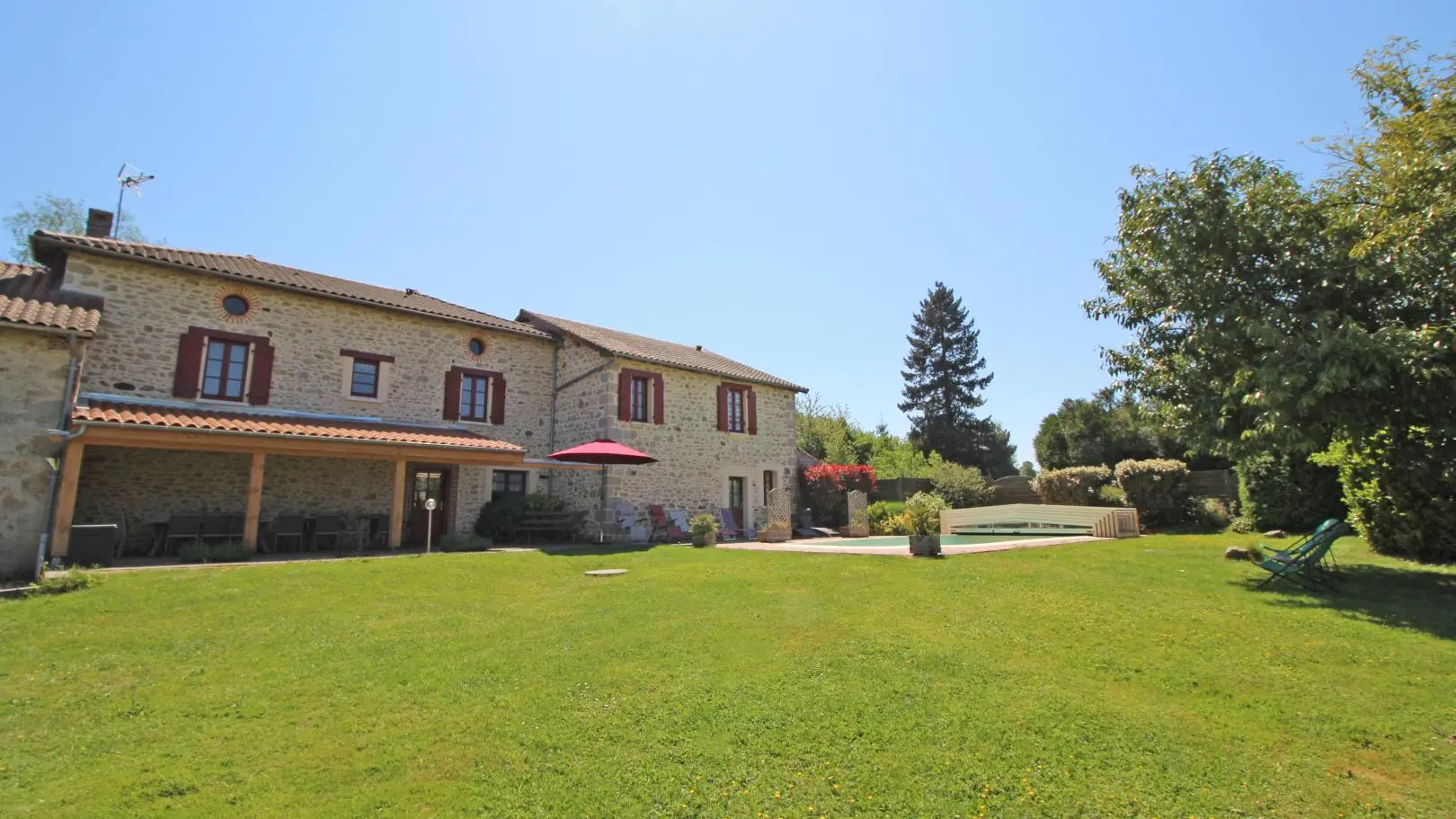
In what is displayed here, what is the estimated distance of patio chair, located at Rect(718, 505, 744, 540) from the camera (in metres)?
19.5

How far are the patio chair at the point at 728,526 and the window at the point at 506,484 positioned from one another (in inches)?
225

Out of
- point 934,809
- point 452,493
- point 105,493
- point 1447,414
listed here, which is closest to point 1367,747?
point 934,809

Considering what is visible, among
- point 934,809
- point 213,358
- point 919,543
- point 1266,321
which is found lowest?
point 934,809

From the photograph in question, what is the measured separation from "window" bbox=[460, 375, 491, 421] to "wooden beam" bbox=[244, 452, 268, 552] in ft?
18.8

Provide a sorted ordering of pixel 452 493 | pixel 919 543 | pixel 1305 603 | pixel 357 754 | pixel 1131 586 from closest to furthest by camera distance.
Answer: pixel 357 754 < pixel 1305 603 < pixel 1131 586 < pixel 919 543 < pixel 452 493

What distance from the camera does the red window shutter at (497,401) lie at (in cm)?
1792

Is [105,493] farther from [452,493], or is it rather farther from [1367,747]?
[1367,747]

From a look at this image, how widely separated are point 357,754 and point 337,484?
12604 mm

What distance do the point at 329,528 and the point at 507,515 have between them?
3799 millimetres

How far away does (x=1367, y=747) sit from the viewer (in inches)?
164

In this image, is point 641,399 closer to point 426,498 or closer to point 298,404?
point 426,498

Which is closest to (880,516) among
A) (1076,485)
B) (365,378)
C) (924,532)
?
(1076,485)

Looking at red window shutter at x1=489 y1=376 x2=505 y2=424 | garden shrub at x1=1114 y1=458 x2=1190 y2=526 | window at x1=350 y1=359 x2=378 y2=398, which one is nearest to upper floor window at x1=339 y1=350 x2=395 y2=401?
window at x1=350 y1=359 x2=378 y2=398

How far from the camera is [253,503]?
1173cm
